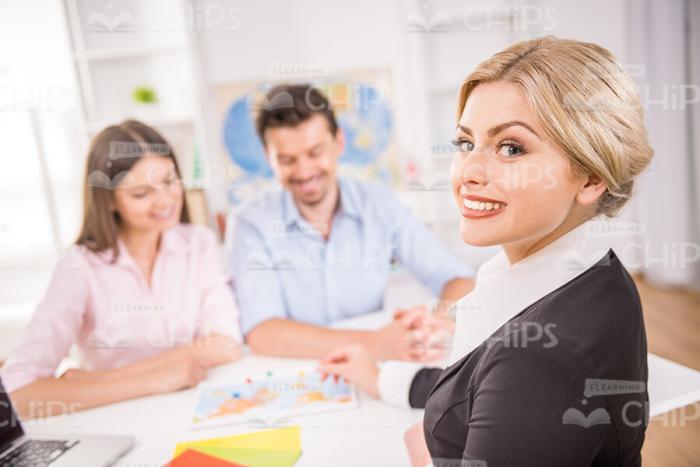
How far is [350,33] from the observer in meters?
3.09

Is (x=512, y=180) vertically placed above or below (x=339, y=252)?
above

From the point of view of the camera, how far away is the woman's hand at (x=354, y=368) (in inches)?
44.9

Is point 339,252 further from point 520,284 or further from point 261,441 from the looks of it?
point 520,284

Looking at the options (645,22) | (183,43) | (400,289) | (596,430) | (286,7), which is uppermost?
(286,7)

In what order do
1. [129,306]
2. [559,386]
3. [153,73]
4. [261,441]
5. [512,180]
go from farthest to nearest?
[153,73] → [129,306] → [261,441] → [512,180] → [559,386]

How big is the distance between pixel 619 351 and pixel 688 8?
2.47 meters

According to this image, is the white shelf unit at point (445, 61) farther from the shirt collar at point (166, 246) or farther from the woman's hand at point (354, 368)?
the woman's hand at point (354, 368)

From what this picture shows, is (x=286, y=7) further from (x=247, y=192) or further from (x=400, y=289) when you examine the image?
(x=400, y=289)

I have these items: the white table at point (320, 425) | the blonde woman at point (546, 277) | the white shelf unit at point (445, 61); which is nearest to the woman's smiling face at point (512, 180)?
the blonde woman at point (546, 277)

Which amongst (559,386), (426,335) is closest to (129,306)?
(426,335)

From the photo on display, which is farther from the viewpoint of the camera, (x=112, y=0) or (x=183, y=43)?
(x=183, y=43)

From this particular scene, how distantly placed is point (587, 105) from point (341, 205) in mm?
1192

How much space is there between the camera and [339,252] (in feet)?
6.02

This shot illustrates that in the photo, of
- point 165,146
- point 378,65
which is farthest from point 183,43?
point 165,146
